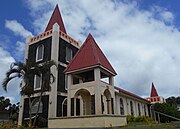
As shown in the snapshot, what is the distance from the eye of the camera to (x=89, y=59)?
1588cm

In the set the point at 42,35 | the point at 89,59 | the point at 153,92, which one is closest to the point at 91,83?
the point at 89,59

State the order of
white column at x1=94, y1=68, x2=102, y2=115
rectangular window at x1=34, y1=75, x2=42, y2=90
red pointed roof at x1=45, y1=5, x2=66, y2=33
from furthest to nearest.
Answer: red pointed roof at x1=45, y1=5, x2=66, y2=33 → rectangular window at x1=34, y1=75, x2=42, y2=90 → white column at x1=94, y1=68, x2=102, y2=115

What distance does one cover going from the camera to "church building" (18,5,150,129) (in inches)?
554

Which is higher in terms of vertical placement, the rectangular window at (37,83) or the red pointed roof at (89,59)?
the red pointed roof at (89,59)

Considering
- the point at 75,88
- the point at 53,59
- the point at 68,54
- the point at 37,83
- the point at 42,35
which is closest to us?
the point at 75,88

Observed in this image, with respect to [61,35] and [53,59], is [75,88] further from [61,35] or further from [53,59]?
[61,35]

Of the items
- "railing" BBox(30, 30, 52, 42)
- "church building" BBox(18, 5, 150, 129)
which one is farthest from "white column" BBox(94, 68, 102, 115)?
"railing" BBox(30, 30, 52, 42)

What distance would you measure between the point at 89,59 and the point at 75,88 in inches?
104

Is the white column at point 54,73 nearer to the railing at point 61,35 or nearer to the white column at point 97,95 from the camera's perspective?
the railing at point 61,35

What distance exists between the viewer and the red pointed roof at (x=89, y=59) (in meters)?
15.5

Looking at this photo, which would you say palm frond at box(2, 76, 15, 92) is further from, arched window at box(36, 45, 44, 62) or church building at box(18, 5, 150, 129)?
arched window at box(36, 45, 44, 62)

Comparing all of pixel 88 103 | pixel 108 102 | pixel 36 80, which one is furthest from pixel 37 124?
pixel 108 102

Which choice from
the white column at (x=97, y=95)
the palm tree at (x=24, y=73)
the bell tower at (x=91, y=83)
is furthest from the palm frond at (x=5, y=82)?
the white column at (x=97, y=95)

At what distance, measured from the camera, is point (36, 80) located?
2212 cm
